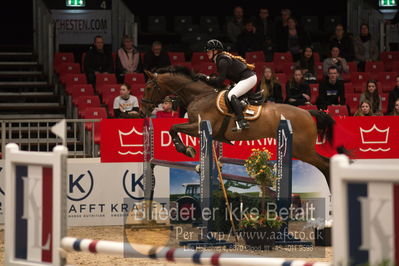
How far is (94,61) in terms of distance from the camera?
14.0 m

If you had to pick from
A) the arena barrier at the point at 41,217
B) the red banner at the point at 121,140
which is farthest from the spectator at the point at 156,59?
the arena barrier at the point at 41,217

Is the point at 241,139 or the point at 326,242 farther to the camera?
the point at 241,139

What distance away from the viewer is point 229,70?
32.1ft

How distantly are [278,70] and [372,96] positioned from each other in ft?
Answer: 8.06

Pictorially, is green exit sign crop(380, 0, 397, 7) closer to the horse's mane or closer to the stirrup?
the horse's mane

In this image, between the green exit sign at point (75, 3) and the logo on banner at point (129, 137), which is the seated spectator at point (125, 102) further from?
the green exit sign at point (75, 3)

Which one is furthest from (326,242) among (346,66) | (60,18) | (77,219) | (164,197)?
(60,18)

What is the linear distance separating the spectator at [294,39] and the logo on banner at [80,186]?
235 inches

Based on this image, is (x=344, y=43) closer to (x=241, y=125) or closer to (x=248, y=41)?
(x=248, y=41)

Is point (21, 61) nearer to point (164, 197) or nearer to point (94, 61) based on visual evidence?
point (94, 61)

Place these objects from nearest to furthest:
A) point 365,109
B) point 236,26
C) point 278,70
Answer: point 365,109 → point 278,70 → point 236,26

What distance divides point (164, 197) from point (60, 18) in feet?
20.2

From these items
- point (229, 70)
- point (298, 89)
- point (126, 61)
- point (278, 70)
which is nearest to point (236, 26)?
point (278, 70)

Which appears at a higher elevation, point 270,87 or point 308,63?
point 308,63
